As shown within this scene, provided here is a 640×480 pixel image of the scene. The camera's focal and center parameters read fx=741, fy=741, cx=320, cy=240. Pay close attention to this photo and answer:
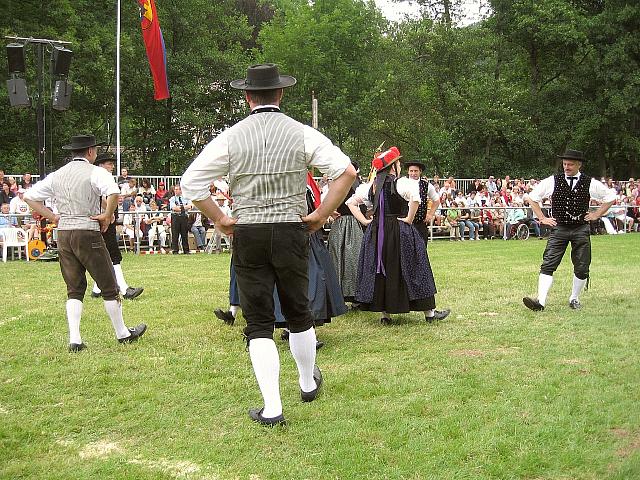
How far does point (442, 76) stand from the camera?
35.1 m

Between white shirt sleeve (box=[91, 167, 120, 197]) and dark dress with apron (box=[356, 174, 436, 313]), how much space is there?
107 inches

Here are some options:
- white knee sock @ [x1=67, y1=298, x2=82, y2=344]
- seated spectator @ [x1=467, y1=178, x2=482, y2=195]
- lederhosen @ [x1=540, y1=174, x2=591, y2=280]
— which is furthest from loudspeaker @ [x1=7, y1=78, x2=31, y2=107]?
seated spectator @ [x1=467, y1=178, x2=482, y2=195]

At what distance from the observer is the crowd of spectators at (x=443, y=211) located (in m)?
17.1

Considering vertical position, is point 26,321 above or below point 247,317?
below

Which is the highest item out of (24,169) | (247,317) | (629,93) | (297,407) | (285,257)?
(629,93)

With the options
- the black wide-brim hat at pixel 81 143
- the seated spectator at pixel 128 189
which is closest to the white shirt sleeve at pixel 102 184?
the black wide-brim hat at pixel 81 143

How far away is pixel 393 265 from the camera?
304 inches

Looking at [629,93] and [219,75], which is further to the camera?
[629,93]

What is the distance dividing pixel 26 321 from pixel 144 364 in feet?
8.69

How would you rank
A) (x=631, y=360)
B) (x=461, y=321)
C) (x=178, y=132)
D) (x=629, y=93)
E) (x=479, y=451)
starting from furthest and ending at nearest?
1. (x=629, y=93)
2. (x=178, y=132)
3. (x=461, y=321)
4. (x=631, y=360)
5. (x=479, y=451)

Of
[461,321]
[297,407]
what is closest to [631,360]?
[461,321]

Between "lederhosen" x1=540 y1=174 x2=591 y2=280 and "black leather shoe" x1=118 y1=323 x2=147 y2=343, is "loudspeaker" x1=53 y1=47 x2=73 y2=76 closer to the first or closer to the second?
"black leather shoe" x1=118 y1=323 x2=147 y2=343

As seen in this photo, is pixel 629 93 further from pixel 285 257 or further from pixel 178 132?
pixel 285 257

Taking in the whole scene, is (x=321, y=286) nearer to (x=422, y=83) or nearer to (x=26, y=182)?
(x=26, y=182)
